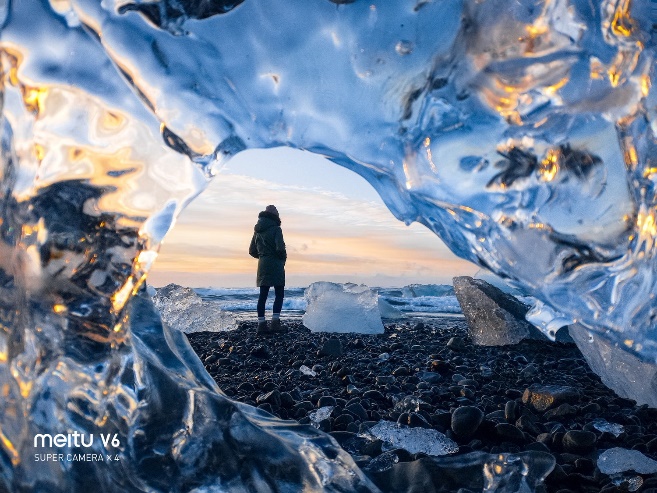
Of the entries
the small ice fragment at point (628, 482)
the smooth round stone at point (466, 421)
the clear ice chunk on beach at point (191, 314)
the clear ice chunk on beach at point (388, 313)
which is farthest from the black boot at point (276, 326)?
the small ice fragment at point (628, 482)

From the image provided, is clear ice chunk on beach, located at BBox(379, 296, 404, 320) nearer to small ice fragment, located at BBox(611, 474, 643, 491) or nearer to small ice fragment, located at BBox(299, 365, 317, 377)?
small ice fragment, located at BBox(299, 365, 317, 377)

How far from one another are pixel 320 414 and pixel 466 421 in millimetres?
800

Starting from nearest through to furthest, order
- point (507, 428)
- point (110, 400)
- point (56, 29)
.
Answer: point (56, 29)
point (110, 400)
point (507, 428)

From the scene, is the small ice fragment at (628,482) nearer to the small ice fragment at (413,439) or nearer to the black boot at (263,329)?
the small ice fragment at (413,439)

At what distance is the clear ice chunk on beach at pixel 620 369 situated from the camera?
3.21m

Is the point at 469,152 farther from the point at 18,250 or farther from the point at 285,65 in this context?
the point at 18,250

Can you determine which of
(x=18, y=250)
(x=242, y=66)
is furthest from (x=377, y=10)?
(x=18, y=250)

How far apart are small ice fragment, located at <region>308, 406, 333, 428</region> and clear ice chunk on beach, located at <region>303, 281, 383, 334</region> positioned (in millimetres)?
4720

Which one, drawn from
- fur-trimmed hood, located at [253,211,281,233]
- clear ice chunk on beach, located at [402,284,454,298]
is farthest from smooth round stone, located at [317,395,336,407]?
clear ice chunk on beach, located at [402,284,454,298]

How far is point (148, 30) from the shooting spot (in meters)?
1.83

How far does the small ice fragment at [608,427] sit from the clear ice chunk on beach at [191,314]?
6076 millimetres

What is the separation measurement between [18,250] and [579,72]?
1987 mm

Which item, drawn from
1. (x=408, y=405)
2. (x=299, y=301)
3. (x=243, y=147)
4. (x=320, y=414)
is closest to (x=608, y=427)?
(x=408, y=405)

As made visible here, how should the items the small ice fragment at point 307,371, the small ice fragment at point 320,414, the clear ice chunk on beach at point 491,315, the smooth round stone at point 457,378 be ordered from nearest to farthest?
1. the small ice fragment at point 320,414
2. the smooth round stone at point 457,378
3. the small ice fragment at point 307,371
4. the clear ice chunk on beach at point 491,315
